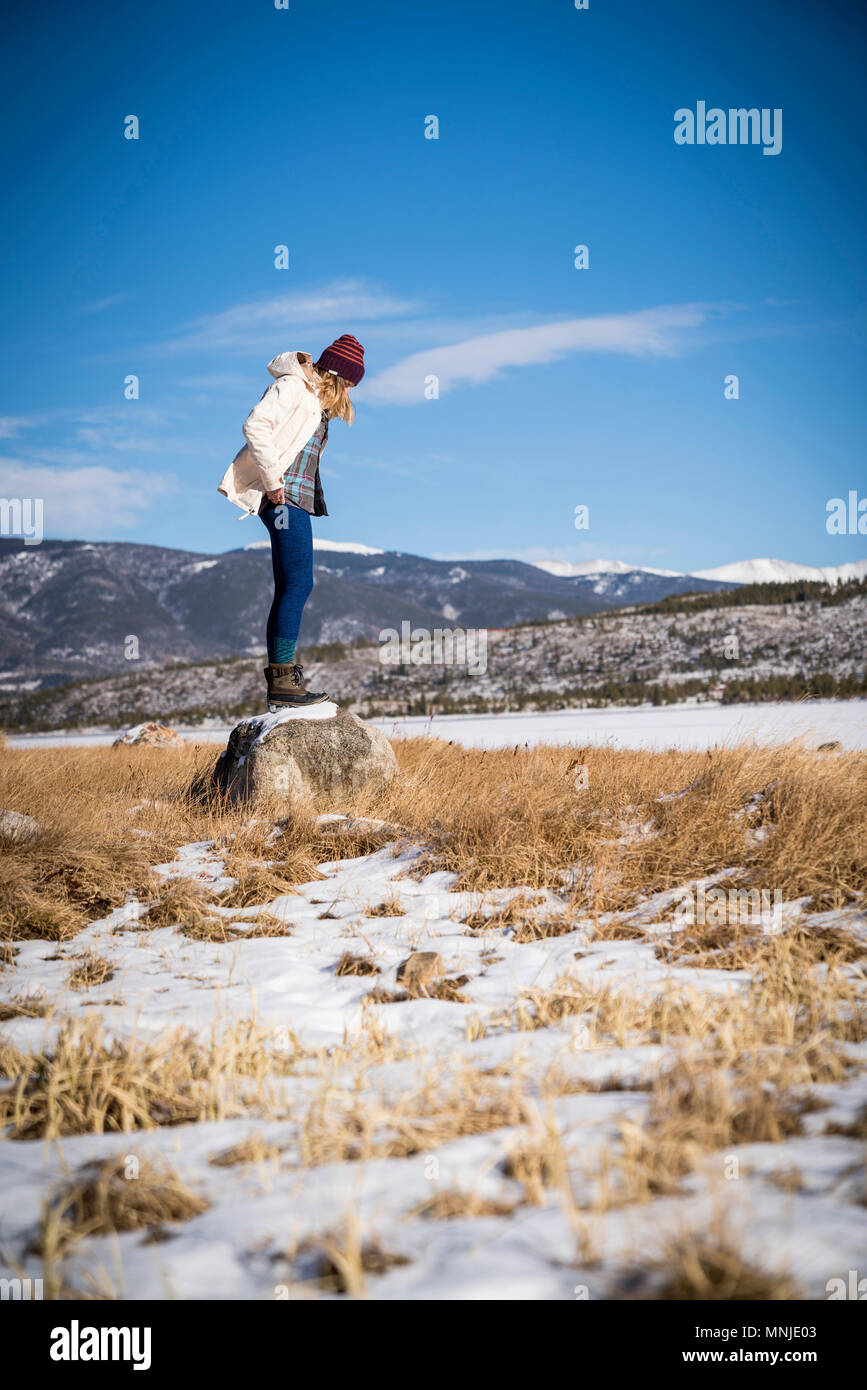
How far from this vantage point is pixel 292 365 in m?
5.36

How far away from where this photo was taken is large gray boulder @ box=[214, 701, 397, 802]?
551 cm

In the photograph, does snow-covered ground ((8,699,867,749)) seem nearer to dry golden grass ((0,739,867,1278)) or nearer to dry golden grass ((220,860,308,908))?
dry golden grass ((0,739,867,1278))

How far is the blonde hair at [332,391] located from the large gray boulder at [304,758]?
2.26 meters

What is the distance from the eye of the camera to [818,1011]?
2.13m

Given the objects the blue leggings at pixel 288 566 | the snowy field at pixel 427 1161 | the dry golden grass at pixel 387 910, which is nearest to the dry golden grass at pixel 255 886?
the dry golden grass at pixel 387 910

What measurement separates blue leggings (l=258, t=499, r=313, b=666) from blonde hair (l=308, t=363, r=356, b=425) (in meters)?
0.81

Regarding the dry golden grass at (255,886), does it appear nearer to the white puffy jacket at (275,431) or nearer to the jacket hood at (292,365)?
the white puffy jacket at (275,431)

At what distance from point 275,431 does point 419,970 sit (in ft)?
12.5

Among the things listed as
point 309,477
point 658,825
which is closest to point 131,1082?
point 658,825

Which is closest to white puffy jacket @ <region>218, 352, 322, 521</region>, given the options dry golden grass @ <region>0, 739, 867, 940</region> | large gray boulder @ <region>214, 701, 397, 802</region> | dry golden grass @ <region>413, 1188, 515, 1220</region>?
large gray boulder @ <region>214, 701, 397, 802</region>

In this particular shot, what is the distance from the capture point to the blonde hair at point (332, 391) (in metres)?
5.45

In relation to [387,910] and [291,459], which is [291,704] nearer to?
[291,459]

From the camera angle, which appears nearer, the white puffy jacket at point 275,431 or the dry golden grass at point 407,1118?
the dry golden grass at point 407,1118
